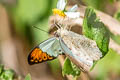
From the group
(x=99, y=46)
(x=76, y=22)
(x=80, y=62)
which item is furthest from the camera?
(x=76, y=22)

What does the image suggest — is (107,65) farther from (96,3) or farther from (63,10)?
(63,10)

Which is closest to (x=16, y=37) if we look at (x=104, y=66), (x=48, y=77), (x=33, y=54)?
(x=48, y=77)

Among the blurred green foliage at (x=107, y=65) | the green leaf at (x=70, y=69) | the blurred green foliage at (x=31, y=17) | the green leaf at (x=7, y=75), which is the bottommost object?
the blurred green foliage at (x=107, y=65)

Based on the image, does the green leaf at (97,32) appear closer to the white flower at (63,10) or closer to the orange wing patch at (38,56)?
the white flower at (63,10)

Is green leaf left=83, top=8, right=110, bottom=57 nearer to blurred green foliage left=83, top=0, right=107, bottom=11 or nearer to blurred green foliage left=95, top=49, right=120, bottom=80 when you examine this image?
blurred green foliage left=83, top=0, right=107, bottom=11

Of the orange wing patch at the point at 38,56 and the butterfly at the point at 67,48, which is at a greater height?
the butterfly at the point at 67,48

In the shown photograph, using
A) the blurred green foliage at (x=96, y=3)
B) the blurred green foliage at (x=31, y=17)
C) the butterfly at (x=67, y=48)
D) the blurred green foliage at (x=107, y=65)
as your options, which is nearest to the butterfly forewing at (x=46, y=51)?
the butterfly at (x=67, y=48)

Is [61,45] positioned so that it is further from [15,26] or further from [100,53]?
[15,26]
